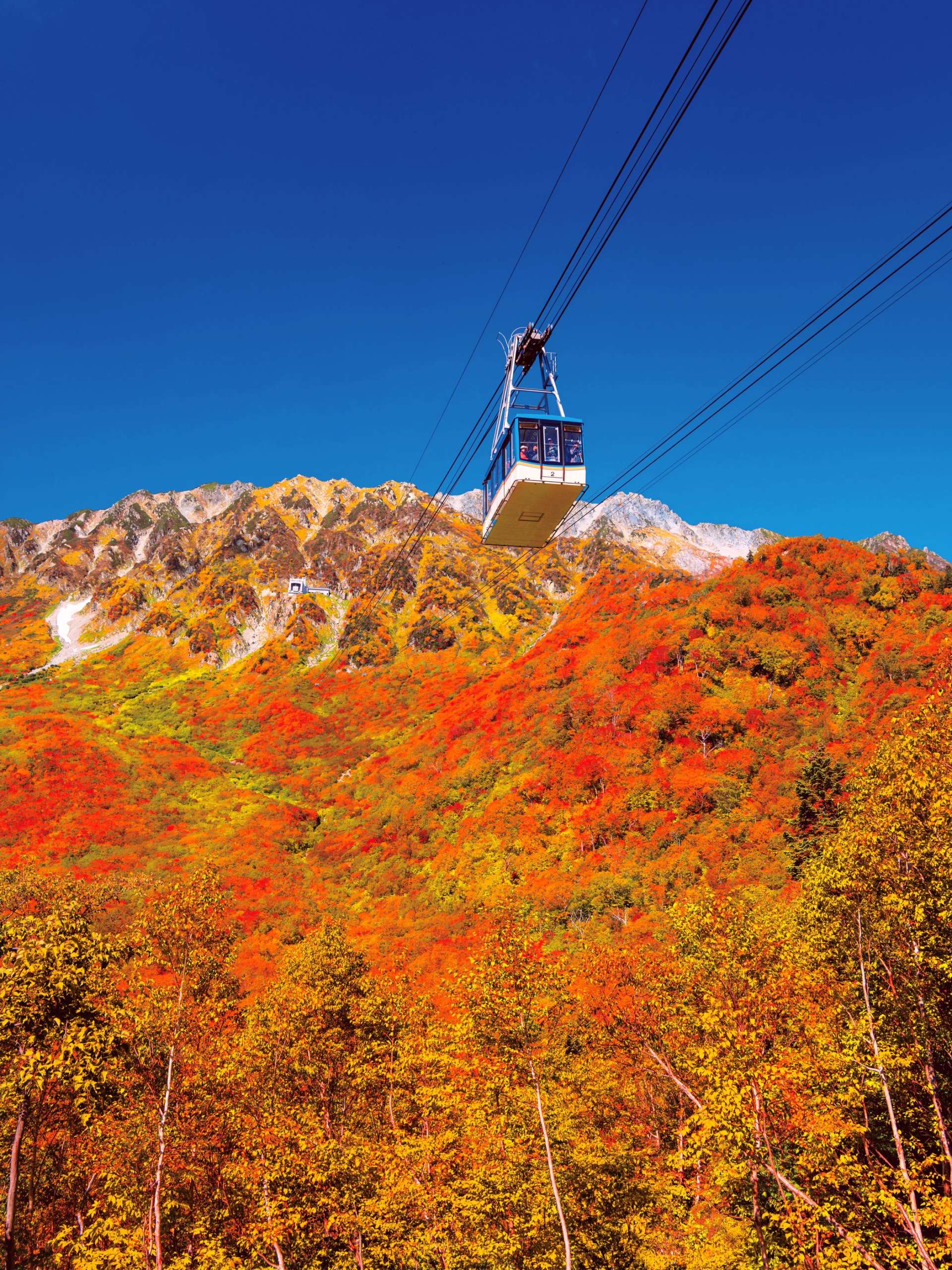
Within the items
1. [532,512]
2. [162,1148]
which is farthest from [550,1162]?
[532,512]

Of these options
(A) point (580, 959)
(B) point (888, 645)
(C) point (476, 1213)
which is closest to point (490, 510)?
(C) point (476, 1213)

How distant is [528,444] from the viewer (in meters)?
19.5

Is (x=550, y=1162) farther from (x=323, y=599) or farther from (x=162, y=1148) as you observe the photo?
(x=323, y=599)

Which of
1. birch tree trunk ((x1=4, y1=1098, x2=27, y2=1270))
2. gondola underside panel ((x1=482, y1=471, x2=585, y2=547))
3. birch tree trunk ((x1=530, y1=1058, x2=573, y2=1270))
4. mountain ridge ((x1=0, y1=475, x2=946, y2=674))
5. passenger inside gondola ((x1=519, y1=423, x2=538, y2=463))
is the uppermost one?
mountain ridge ((x1=0, y1=475, x2=946, y2=674))

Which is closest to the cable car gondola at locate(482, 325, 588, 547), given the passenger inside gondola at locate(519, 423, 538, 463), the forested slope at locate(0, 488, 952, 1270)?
the passenger inside gondola at locate(519, 423, 538, 463)

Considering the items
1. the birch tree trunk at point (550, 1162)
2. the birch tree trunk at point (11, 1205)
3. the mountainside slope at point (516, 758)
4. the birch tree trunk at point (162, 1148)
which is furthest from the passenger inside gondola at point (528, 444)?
the birch tree trunk at point (11, 1205)

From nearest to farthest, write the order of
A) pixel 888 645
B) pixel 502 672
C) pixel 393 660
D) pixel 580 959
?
pixel 580 959 → pixel 888 645 → pixel 502 672 → pixel 393 660

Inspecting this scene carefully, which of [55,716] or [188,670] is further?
[188,670]

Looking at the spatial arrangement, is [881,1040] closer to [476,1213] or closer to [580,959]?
[476,1213]

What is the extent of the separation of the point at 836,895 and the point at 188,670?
460 feet

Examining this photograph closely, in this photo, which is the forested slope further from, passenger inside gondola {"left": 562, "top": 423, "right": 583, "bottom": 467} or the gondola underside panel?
passenger inside gondola {"left": 562, "top": 423, "right": 583, "bottom": 467}

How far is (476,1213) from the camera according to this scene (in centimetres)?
1809

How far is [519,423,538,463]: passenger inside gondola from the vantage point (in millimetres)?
19422

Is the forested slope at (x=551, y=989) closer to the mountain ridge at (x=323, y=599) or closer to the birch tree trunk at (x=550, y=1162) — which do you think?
the birch tree trunk at (x=550, y=1162)
